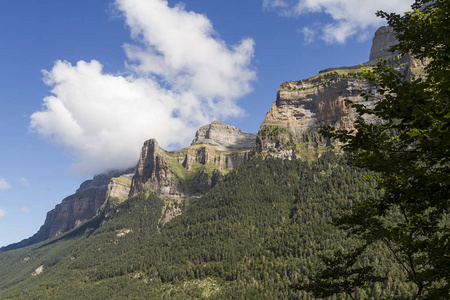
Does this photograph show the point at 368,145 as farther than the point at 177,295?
No

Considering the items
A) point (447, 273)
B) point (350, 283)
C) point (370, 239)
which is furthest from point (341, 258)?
point (447, 273)

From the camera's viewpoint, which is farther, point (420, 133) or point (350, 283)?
point (350, 283)

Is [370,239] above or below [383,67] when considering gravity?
below

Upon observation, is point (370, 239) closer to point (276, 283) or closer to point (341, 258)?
point (341, 258)

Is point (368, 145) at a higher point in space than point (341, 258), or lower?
higher

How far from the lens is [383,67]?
37.0 feet

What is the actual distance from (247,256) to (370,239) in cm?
18769

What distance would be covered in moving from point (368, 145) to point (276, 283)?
6660 inches

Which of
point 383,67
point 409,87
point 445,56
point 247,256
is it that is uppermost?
point 445,56

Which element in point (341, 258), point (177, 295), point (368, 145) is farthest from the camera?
point (177, 295)

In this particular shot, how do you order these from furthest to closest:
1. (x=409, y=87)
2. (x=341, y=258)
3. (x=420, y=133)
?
(x=341, y=258) < (x=409, y=87) < (x=420, y=133)

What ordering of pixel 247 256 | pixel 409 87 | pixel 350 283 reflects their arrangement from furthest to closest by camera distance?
1. pixel 247 256
2. pixel 350 283
3. pixel 409 87

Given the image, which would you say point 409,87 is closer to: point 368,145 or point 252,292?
point 368,145

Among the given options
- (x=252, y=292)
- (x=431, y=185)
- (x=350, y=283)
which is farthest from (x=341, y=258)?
(x=252, y=292)
